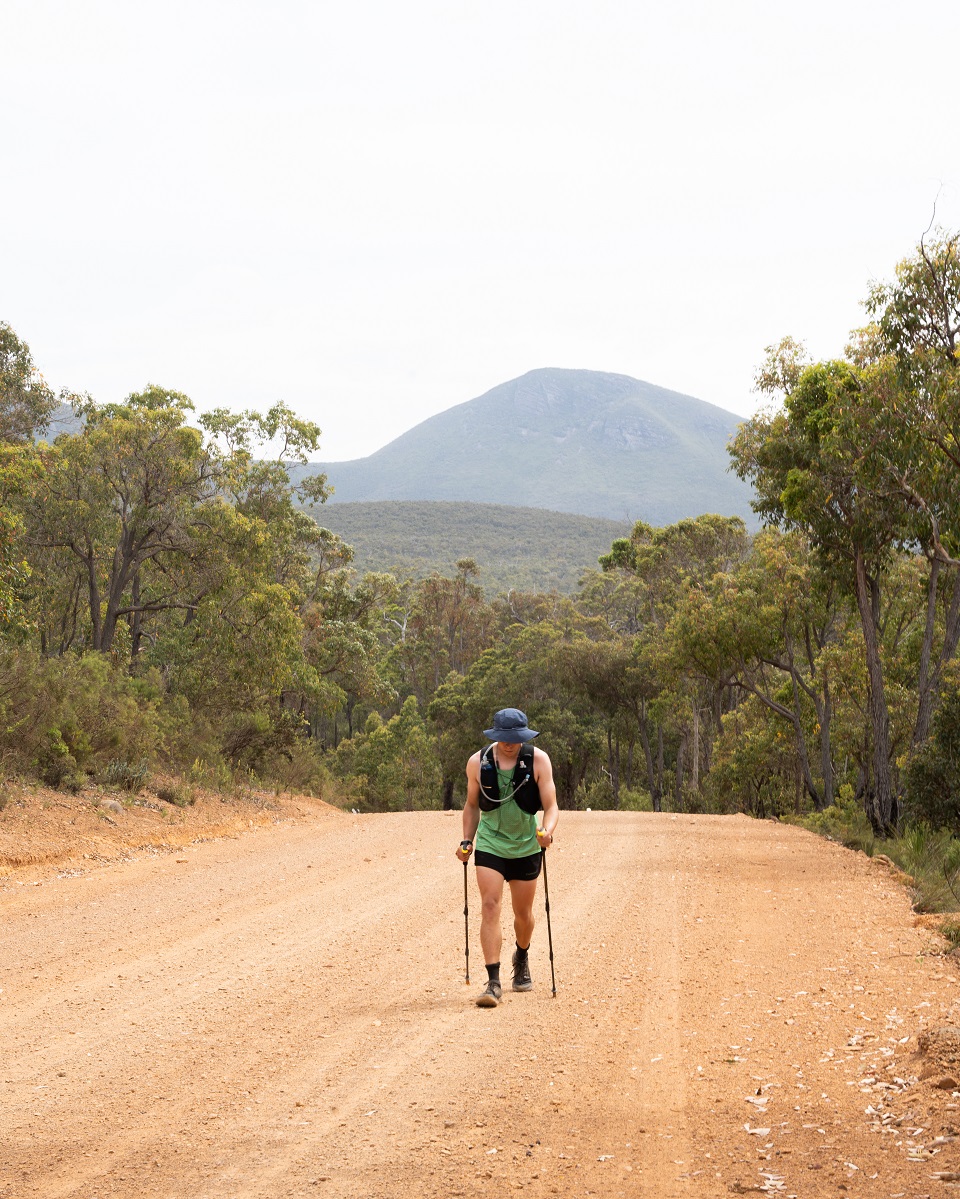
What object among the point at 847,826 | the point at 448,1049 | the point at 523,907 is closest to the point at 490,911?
the point at 523,907

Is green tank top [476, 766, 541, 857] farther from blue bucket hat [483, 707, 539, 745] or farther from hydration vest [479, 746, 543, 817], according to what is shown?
blue bucket hat [483, 707, 539, 745]

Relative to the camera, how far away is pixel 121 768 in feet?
54.3

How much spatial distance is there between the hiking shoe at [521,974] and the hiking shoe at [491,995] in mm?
192

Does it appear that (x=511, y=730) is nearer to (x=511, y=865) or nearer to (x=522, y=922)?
(x=511, y=865)

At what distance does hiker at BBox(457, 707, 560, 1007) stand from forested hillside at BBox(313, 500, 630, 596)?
90.0m

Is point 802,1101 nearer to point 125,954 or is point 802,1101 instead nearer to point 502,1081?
point 502,1081

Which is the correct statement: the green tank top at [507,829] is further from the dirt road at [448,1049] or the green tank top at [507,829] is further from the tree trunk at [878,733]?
the tree trunk at [878,733]

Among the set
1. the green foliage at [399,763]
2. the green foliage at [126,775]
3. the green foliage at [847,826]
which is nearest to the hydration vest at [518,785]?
the green foliage at [126,775]

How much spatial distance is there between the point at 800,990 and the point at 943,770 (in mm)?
11910

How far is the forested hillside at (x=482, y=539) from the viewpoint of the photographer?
10881cm


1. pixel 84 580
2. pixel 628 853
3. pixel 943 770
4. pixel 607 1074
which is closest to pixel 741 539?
pixel 84 580

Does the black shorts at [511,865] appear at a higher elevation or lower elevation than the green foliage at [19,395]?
lower

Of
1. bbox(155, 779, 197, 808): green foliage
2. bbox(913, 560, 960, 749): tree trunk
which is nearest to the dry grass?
bbox(155, 779, 197, 808): green foliage

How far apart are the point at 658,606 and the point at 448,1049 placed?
40.8 meters
